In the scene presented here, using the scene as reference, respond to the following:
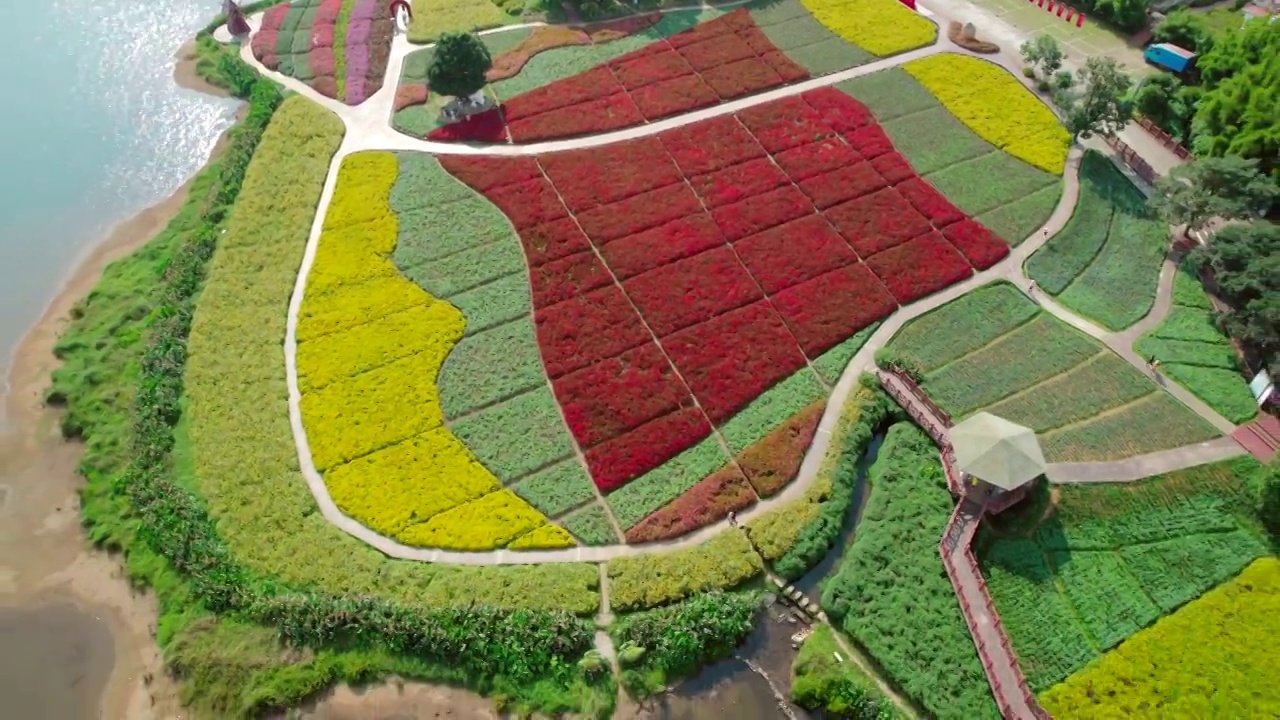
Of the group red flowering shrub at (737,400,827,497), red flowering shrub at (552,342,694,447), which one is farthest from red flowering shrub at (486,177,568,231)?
red flowering shrub at (737,400,827,497)

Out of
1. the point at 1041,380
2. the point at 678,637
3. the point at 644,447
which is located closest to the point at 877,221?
the point at 1041,380

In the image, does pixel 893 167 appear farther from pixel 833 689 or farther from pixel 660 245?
pixel 833 689

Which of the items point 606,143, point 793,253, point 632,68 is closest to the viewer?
point 793,253

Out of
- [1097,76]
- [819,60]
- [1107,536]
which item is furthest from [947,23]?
[1107,536]

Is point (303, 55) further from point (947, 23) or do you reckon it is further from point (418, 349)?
point (947, 23)

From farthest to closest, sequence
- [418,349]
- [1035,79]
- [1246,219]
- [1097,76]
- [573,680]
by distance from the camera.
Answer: [1035,79]
[1097,76]
[1246,219]
[418,349]
[573,680]

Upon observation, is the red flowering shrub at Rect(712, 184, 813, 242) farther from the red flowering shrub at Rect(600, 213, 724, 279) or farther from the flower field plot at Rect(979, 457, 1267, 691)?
the flower field plot at Rect(979, 457, 1267, 691)

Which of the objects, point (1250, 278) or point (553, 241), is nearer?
point (1250, 278)
